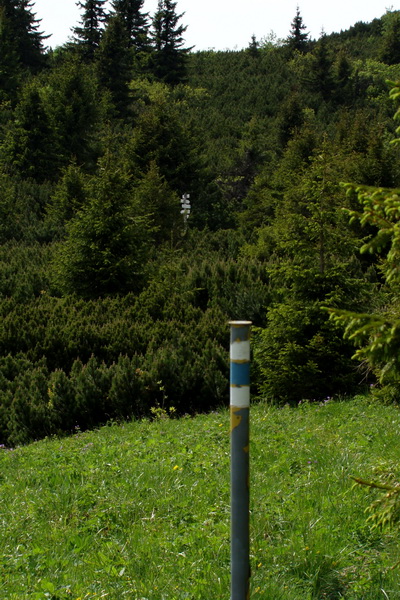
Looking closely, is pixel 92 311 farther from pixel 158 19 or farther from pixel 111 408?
pixel 158 19

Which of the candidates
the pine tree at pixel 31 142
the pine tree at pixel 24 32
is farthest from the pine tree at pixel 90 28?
the pine tree at pixel 31 142

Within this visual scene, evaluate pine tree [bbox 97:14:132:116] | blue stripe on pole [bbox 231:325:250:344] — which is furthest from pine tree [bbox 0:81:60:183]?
blue stripe on pole [bbox 231:325:250:344]

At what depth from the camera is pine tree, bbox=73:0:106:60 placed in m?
54.8

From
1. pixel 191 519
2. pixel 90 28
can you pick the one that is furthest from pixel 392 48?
pixel 191 519

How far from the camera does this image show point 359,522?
4.00 metres

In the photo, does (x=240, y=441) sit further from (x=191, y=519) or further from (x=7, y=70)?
(x=7, y=70)

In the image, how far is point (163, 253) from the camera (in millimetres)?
20625

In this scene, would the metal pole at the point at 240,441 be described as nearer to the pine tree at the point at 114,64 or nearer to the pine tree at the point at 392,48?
the pine tree at the point at 114,64

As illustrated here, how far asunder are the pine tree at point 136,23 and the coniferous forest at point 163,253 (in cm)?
1466

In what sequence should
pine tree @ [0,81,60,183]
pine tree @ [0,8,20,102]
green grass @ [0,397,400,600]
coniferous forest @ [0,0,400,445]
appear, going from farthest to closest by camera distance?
pine tree @ [0,8,20,102]
pine tree @ [0,81,60,183]
coniferous forest @ [0,0,400,445]
green grass @ [0,397,400,600]

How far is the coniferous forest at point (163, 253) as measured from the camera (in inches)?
380

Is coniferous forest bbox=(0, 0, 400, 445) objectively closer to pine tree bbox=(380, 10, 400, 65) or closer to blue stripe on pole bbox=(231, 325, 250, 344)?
blue stripe on pole bbox=(231, 325, 250, 344)

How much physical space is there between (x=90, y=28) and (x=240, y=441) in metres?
60.9

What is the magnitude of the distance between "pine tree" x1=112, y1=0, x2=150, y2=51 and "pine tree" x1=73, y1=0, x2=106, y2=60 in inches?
253
